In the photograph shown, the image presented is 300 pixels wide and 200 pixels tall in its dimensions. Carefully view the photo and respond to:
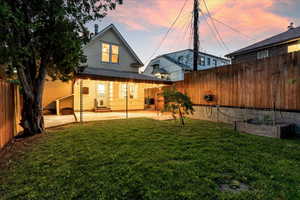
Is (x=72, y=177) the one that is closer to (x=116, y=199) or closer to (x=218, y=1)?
(x=116, y=199)

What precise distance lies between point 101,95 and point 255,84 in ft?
32.0

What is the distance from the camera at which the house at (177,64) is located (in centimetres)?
1959

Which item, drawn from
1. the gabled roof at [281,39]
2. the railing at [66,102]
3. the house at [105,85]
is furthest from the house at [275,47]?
the railing at [66,102]

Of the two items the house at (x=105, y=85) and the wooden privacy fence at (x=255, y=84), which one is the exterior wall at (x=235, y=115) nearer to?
the wooden privacy fence at (x=255, y=84)

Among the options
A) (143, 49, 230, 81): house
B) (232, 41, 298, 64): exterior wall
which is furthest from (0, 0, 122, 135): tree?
(143, 49, 230, 81): house

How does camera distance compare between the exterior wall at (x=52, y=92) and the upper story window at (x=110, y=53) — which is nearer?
the exterior wall at (x=52, y=92)

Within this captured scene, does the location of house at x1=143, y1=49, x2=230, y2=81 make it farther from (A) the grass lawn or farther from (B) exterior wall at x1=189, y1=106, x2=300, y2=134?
(A) the grass lawn

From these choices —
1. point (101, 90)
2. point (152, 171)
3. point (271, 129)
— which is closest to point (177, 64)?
point (101, 90)

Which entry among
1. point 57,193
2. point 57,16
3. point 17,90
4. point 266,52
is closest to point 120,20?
point 57,16

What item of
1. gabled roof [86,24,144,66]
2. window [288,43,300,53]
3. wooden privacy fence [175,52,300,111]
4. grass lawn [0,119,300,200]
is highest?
gabled roof [86,24,144,66]

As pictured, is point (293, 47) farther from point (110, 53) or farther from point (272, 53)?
point (110, 53)

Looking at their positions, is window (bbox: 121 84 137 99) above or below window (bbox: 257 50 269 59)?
below

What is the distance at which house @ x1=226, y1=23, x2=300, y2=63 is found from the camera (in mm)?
9922

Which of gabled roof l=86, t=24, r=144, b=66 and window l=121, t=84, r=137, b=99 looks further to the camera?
window l=121, t=84, r=137, b=99
